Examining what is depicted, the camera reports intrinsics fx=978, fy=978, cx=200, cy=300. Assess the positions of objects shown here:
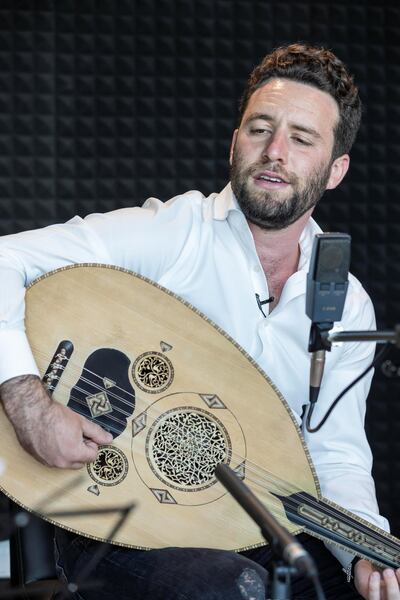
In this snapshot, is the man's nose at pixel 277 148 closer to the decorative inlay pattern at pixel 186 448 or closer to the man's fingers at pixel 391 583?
the decorative inlay pattern at pixel 186 448

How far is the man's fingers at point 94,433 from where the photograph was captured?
2.06 metres

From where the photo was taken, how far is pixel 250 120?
2.47 m

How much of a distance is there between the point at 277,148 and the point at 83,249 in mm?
539

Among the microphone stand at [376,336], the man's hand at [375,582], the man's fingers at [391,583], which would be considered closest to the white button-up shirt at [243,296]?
the man's hand at [375,582]

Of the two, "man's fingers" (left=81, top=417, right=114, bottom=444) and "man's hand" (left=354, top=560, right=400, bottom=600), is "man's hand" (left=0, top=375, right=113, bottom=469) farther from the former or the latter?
"man's hand" (left=354, top=560, right=400, bottom=600)

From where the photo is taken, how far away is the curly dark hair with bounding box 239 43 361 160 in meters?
2.51

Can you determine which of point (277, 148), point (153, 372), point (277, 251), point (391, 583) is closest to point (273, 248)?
point (277, 251)

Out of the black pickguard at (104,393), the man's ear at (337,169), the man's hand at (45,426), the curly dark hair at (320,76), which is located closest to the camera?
the man's hand at (45,426)

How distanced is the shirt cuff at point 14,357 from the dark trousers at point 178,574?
39cm

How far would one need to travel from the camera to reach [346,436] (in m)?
2.44

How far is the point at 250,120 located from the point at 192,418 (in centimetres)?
80

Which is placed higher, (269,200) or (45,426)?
(269,200)

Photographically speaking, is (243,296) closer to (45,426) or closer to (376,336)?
(45,426)

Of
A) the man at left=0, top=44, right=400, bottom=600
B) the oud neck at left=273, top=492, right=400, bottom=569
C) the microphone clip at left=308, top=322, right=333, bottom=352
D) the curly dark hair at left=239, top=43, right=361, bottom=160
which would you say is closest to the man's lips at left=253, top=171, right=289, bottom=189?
the man at left=0, top=44, right=400, bottom=600
